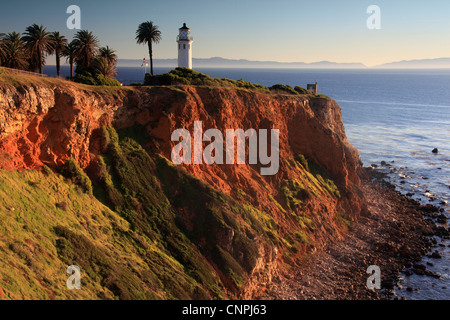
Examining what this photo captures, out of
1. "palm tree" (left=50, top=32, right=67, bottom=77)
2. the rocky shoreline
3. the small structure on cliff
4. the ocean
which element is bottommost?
the rocky shoreline

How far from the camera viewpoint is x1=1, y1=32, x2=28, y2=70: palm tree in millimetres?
38750

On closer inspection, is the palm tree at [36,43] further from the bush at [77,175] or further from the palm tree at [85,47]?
the bush at [77,175]

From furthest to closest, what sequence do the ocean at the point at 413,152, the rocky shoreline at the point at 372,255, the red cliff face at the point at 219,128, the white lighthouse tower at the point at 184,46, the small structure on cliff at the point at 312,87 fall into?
the small structure on cliff at the point at 312,87 → the white lighthouse tower at the point at 184,46 → the ocean at the point at 413,152 → the rocky shoreline at the point at 372,255 → the red cliff face at the point at 219,128

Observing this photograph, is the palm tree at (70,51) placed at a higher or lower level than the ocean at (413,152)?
higher

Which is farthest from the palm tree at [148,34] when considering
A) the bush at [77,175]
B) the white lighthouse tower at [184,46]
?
the bush at [77,175]

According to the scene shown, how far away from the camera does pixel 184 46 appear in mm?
57219

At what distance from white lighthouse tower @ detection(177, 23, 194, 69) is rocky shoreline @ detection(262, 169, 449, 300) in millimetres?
32899

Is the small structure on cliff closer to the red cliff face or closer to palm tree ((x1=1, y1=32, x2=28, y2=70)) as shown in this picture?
the red cliff face

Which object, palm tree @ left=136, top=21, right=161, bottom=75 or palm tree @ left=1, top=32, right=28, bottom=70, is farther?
palm tree @ left=136, top=21, right=161, bottom=75

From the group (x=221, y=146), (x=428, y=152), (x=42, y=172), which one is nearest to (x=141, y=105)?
(x=221, y=146)

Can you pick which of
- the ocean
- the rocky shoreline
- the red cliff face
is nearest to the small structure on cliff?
the red cliff face

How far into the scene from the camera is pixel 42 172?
96.6 feet

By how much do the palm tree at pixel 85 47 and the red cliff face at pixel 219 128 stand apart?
1033cm

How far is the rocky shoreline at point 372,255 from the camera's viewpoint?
36.2 metres
